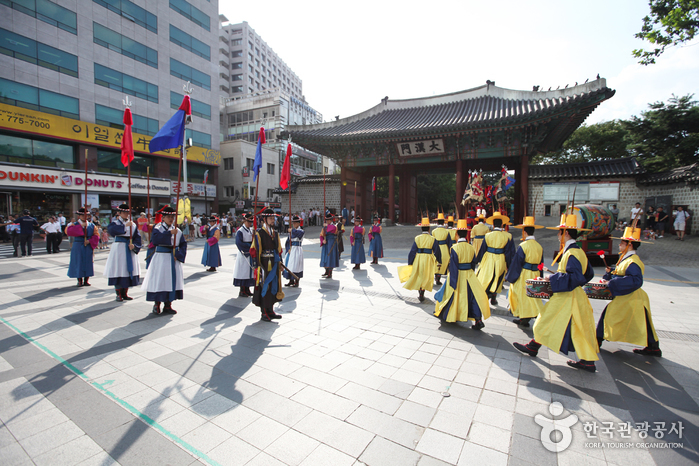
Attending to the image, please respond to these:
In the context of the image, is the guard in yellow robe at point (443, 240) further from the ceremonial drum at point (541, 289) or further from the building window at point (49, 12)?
the building window at point (49, 12)

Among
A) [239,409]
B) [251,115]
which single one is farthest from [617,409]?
[251,115]

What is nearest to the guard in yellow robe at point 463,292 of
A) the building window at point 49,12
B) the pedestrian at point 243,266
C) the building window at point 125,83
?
the pedestrian at point 243,266

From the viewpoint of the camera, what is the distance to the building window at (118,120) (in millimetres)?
21656

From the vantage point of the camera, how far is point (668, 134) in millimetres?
17062

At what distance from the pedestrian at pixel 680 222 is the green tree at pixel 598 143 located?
11412 millimetres

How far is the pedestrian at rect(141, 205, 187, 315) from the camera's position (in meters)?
5.20

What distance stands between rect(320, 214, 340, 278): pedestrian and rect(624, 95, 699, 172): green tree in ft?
61.1

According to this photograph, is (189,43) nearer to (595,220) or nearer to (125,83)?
(125,83)

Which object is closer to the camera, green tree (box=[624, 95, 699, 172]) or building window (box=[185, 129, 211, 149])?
green tree (box=[624, 95, 699, 172])

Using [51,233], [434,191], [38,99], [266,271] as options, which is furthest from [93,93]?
[434,191]

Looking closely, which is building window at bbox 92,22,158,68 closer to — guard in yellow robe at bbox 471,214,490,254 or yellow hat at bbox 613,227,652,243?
guard in yellow robe at bbox 471,214,490,254

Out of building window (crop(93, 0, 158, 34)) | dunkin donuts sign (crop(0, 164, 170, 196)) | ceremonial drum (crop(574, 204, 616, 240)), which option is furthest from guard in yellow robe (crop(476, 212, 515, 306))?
building window (crop(93, 0, 158, 34))

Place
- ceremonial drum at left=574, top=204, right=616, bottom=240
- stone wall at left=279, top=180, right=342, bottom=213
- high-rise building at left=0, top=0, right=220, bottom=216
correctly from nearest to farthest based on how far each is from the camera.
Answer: ceremonial drum at left=574, top=204, right=616, bottom=240, high-rise building at left=0, top=0, right=220, bottom=216, stone wall at left=279, top=180, right=342, bottom=213

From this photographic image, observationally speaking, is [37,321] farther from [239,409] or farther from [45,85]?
[45,85]
